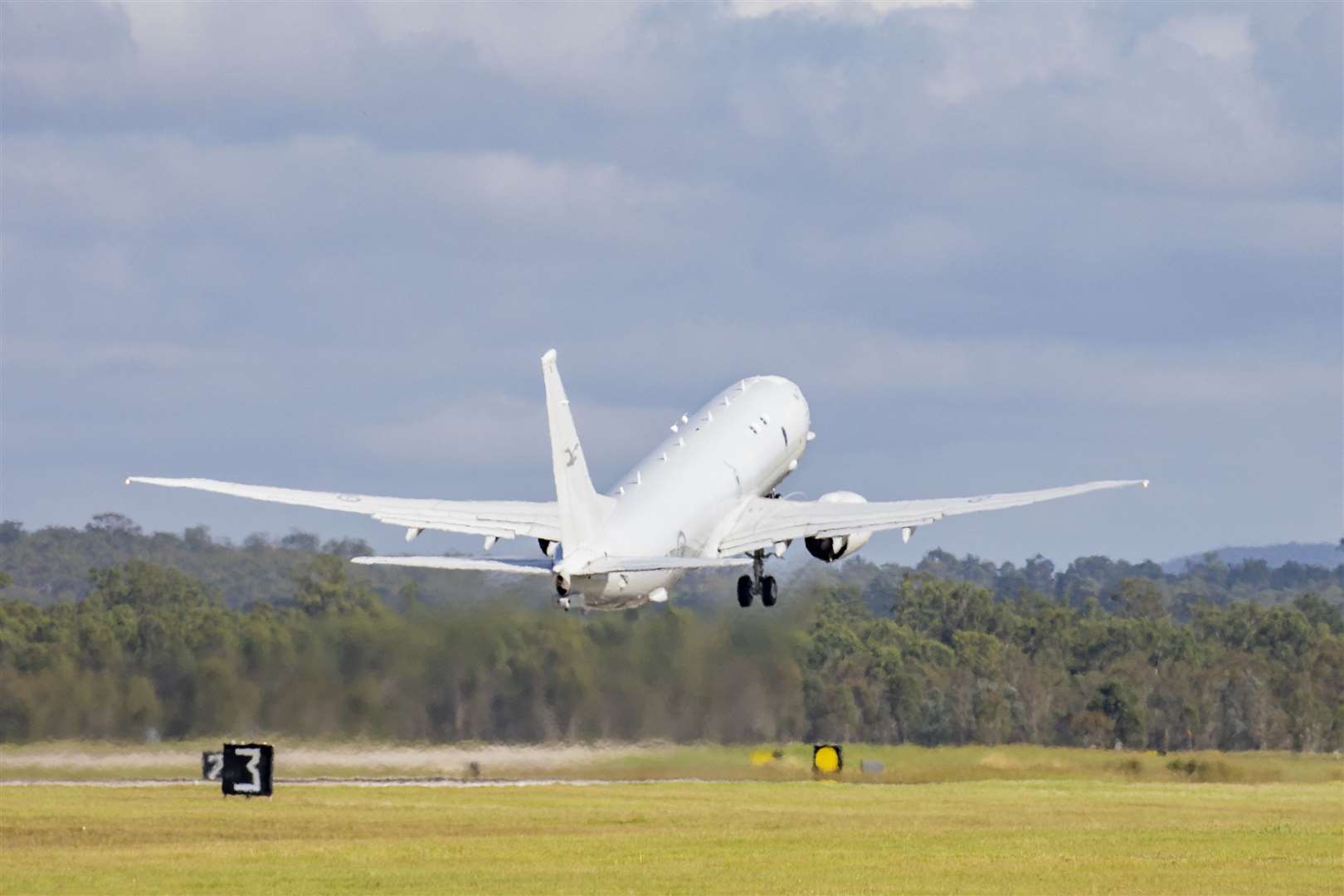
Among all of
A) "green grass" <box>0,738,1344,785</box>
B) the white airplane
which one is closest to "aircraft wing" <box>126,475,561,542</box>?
the white airplane

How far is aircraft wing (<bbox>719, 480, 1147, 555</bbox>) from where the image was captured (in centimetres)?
6831

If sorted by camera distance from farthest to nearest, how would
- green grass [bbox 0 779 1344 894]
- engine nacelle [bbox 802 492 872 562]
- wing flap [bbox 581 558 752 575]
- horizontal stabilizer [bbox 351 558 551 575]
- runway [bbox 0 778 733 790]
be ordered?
1. runway [bbox 0 778 733 790]
2. engine nacelle [bbox 802 492 872 562]
3. green grass [bbox 0 779 1344 894]
4. wing flap [bbox 581 558 752 575]
5. horizontal stabilizer [bbox 351 558 551 575]

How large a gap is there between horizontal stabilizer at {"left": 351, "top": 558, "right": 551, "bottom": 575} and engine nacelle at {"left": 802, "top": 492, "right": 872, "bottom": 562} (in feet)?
40.6

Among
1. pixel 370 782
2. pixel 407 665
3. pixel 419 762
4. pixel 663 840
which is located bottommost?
pixel 663 840

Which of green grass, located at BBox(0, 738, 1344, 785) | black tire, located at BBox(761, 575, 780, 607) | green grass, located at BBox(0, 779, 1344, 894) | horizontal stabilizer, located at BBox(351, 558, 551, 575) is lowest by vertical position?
green grass, located at BBox(0, 779, 1344, 894)

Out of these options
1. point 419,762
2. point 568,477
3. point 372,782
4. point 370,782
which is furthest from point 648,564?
point 372,782

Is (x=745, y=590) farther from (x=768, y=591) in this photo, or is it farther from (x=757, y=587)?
(x=768, y=591)

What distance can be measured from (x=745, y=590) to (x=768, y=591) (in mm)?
760

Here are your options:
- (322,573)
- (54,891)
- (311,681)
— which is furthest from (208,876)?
(322,573)

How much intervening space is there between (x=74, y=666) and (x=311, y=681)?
320 inches

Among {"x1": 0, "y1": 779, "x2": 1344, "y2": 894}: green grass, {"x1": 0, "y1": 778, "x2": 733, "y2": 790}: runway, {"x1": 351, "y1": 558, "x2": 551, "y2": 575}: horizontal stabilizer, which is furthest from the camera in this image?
{"x1": 0, "y1": 778, "x2": 733, "y2": 790}: runway

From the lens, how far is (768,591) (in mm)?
76125

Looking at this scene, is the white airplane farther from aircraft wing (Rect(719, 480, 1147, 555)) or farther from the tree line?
the tree line

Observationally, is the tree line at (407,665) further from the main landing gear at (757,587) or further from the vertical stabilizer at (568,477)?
the vertical stabilizer at (568,477)
